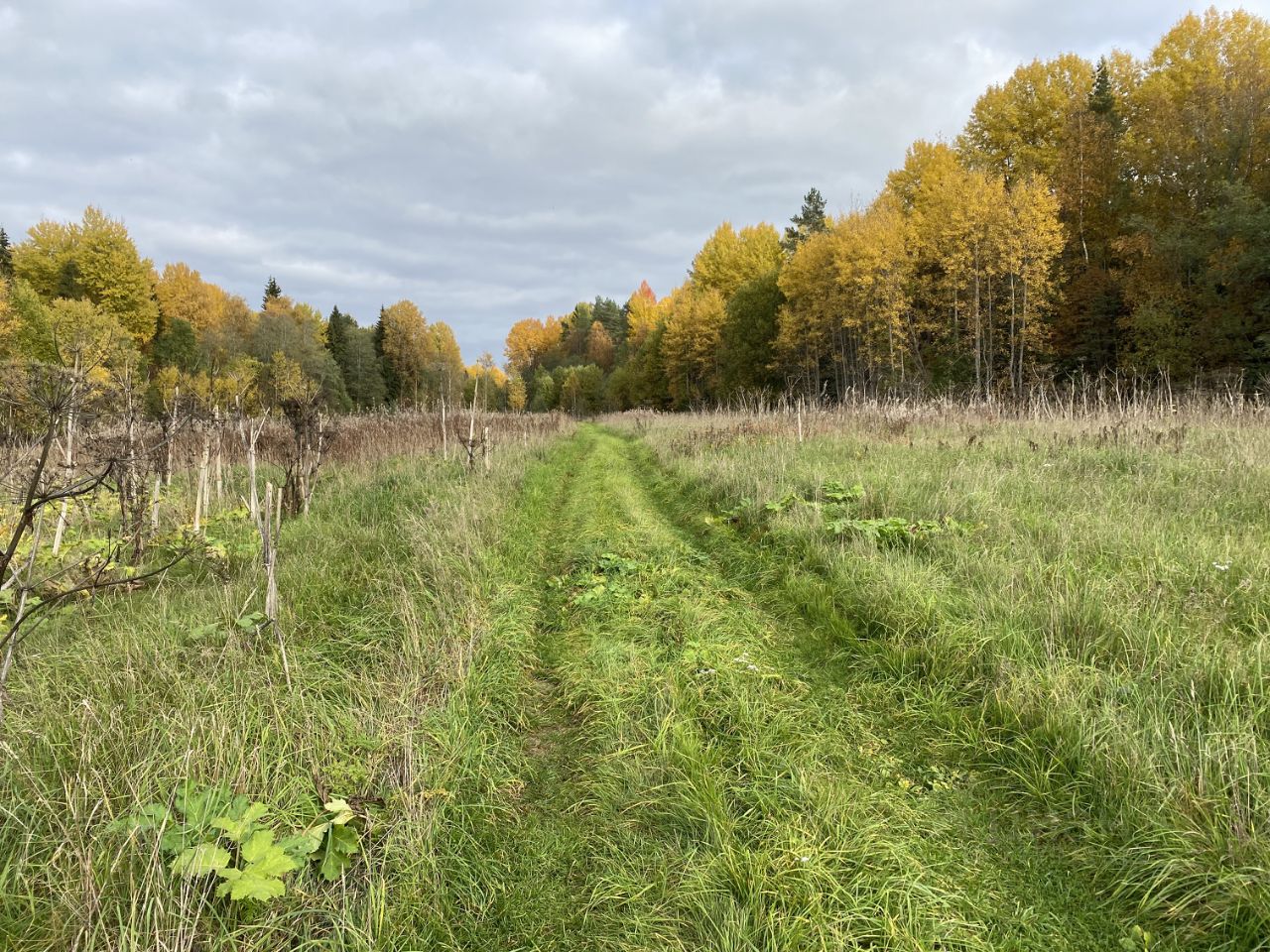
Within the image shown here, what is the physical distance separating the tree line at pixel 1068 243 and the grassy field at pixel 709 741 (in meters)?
16.6

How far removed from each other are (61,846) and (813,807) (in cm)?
270

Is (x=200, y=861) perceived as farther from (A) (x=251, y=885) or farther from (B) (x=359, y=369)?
(B) (x=359, y=369)

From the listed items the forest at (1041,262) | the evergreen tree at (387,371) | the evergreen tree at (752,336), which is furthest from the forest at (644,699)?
the evergreen tree at (387,371)

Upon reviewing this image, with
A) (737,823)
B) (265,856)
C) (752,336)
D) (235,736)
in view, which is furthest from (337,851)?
(752,336)

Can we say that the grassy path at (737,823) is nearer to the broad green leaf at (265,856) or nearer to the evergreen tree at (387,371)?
the broad green leaf at (265,856)

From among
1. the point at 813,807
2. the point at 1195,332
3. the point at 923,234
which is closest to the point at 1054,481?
the point at 813,807

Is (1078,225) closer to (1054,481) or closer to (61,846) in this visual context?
(1054,481)

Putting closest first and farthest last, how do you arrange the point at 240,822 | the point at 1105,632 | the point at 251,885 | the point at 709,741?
the point at 251,885 → the point at 240,822 → the point at 709,741 → the point at 1105,632

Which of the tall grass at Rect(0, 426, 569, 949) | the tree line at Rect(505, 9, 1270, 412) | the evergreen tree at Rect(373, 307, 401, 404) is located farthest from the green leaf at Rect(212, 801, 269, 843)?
the evergreen tree at Rect(373, 307, 401, 404)

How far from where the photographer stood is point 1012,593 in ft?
12.5

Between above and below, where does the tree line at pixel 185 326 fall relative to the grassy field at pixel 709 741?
above

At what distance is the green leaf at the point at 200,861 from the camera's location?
1748 millimetres

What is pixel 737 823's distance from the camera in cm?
227

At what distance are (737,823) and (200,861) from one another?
190 centimetres
